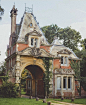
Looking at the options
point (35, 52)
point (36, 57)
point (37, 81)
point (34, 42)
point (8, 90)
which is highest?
point (34, 42)

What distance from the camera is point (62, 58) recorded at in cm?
3303

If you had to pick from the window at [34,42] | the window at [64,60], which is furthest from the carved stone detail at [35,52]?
the window at [64,60]

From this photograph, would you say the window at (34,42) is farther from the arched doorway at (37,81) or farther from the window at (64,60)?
the window at (64,60)

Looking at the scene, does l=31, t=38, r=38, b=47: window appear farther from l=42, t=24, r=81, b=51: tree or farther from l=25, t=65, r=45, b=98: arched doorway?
l=42, t=24, r=81, b=51: tree

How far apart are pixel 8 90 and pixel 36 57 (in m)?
6.46

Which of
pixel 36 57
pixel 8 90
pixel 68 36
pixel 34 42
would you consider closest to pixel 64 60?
pixel 36 57

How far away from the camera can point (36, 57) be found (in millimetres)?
30234

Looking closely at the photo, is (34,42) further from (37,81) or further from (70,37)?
(70,37)

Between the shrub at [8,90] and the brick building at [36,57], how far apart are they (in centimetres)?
94

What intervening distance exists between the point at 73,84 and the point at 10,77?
10.1 metres

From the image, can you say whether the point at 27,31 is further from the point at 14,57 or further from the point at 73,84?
the point at 73,84

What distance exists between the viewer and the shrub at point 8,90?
89.6 feet

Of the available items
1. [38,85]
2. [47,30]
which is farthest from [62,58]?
[47,30]

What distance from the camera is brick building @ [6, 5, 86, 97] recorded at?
29.5 meters
